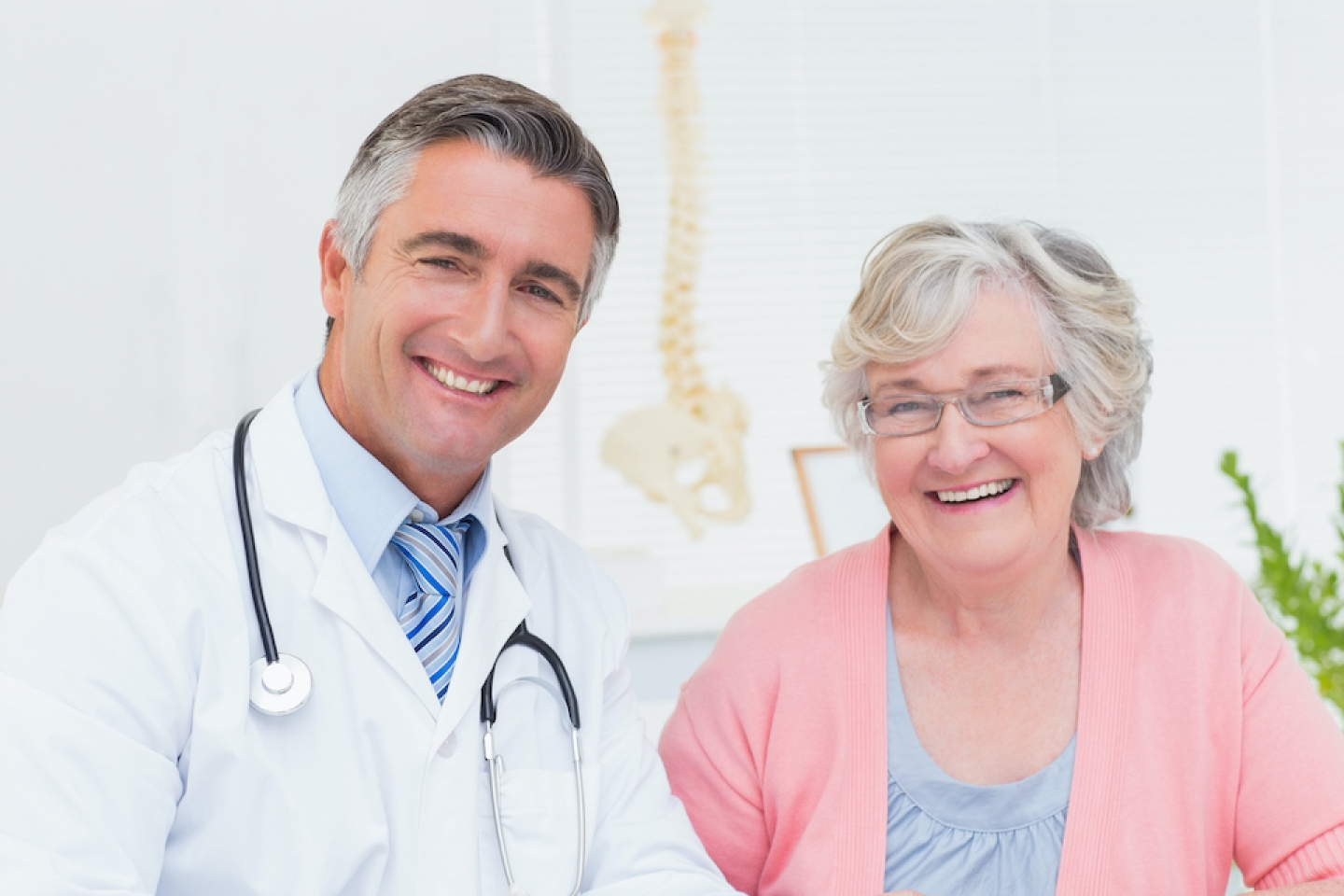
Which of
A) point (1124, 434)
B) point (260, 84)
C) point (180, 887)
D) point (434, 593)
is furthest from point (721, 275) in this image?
point (180, 887)

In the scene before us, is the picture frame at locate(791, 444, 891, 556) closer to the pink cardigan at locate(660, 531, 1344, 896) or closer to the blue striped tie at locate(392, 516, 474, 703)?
the pink cardigan at locate(660, 531, 1344, 896)

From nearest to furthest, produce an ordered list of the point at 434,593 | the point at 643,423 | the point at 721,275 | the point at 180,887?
1. the point at 180,887
2. the point at 434,593
3. the point at 643,423
4. the point at 721,275

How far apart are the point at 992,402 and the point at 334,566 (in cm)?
78

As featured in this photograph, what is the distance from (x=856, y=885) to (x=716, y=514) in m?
1.40

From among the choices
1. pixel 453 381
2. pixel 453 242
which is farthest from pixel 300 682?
pixel 453 242

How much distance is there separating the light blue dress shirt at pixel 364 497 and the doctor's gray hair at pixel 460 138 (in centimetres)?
18

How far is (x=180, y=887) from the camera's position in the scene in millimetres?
1044

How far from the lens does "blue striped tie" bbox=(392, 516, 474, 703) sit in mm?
1256

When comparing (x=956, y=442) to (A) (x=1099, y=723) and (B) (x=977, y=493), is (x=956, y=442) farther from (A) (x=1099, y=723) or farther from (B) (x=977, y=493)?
(A) (x=1099, y=723)

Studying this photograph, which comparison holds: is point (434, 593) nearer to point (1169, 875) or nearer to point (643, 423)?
point (1169, 875)

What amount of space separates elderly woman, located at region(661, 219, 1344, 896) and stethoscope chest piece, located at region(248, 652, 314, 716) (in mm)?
582

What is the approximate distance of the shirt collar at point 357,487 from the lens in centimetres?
125

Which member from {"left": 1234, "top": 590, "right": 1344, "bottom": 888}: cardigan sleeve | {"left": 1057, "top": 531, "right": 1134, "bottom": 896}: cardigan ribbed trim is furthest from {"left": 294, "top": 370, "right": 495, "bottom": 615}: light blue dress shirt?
{"left": 1234, "top": 590, "right": 1344, "bottom": 888}: cardigan sleeve

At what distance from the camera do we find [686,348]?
270 centimetres
